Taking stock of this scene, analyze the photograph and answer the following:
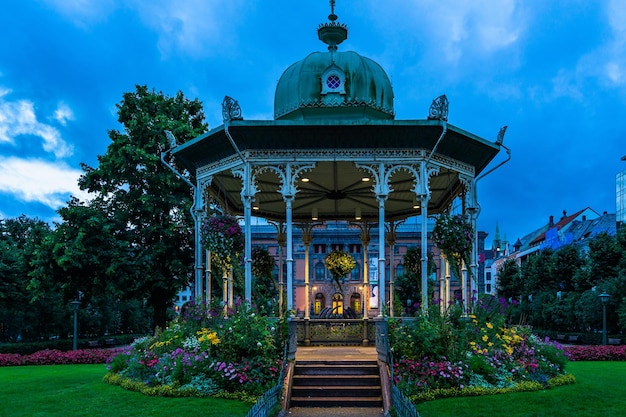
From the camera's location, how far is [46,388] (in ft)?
48.3

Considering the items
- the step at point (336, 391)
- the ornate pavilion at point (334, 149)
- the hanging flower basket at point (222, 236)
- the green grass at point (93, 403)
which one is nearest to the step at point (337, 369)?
the step at point (336, 391)

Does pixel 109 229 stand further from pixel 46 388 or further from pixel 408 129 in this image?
pixel 408 129

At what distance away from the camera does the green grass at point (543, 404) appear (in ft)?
34.9

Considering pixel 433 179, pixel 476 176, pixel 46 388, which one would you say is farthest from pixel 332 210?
pixel 46 388

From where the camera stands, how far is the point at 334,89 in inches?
671

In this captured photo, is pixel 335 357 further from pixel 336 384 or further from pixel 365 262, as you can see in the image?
pixel 365 262

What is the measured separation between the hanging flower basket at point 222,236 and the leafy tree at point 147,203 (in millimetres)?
9929

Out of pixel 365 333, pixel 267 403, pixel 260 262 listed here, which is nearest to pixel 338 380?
pixel 267 403

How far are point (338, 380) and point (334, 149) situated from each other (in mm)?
5952

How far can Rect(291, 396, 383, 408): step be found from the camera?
40.1 feet

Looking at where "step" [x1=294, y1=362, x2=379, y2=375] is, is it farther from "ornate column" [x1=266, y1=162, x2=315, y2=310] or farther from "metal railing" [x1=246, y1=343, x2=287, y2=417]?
"ornate column" [x1=266, y1=162, x2=315, y2=310]

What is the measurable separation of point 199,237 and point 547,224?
9083 centimetres

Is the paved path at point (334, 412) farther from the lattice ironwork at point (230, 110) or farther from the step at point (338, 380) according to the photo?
the lattice ironwork at point (230, 110)

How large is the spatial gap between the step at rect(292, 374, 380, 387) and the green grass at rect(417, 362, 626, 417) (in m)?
1.65
